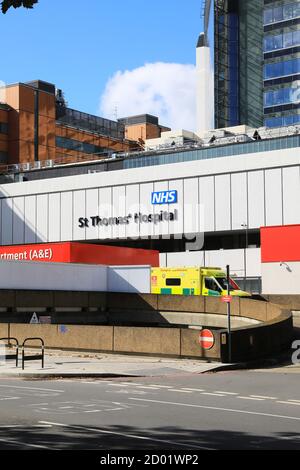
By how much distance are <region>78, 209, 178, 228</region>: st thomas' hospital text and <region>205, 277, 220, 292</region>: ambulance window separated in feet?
91.3

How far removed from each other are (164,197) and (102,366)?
163ft

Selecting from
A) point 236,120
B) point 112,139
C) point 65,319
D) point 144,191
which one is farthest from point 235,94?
point 65,319

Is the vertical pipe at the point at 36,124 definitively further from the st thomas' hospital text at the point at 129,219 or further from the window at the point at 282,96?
the window at the point at 282,96

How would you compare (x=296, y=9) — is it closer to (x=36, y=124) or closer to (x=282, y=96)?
(x=282, y=96)

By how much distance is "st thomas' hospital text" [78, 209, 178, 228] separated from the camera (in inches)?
2896

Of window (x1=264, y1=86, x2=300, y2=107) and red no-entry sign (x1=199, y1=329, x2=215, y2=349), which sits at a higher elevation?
window (x1=264, y1=86, x2=300, y2=107)

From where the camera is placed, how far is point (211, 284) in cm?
4547

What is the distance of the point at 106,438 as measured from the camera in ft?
35.6

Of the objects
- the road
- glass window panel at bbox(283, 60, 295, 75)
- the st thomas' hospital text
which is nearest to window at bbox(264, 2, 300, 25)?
glass window panel at bbox(283, 60, 295, 75)

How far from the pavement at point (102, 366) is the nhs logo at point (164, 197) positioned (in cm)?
4478

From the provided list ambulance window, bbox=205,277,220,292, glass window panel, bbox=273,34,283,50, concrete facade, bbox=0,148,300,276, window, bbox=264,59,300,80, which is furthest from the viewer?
glass window panel, bbox=273,34,283,50

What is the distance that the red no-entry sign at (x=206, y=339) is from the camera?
87.2 feet

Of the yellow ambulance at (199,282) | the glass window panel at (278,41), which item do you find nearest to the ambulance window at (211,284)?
the yellow ambulance at (199,282)

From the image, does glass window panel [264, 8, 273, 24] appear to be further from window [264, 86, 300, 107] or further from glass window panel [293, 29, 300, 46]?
window [264, 86, 300, 107]
